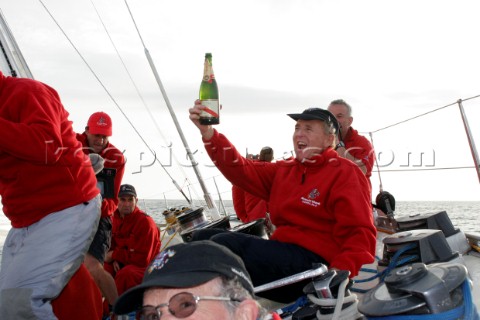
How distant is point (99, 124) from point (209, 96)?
969mm

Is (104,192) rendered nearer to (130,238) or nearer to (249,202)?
(130,238)

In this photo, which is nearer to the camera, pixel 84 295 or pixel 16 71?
pixel 84 295

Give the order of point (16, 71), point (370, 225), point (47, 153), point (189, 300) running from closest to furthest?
point (189, 300) → point (47, 153) → point (370, 225) → point (16, 71)

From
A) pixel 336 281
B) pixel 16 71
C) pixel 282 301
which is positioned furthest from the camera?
pixel 16 71

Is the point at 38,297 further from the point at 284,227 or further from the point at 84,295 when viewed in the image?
the point at 284,227

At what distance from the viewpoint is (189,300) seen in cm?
116

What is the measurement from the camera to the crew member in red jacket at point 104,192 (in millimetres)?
3299

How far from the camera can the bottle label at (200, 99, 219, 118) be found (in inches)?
110

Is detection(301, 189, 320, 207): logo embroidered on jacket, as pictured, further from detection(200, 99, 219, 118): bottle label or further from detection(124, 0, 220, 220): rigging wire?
detection(124, 0, 220, 220): rigging wire

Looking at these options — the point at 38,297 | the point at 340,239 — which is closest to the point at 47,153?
the point at 38,297

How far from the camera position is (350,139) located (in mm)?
4770

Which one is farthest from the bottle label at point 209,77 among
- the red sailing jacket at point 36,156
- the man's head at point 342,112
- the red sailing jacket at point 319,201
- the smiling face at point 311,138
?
the man's head at point 342,112

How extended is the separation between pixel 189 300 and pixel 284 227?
5.34 feet

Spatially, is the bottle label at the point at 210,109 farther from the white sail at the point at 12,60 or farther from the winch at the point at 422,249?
the white sail at the point at 12,60
